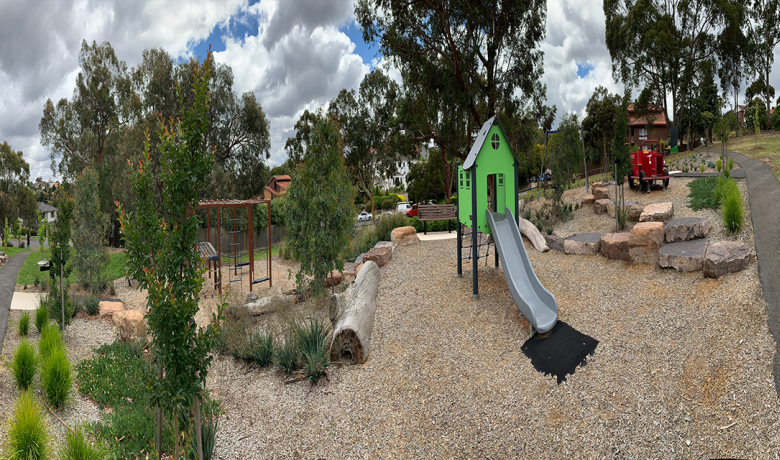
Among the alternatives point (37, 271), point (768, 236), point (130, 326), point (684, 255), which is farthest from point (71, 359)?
point (768, 236)

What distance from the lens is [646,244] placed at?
780 centimetres

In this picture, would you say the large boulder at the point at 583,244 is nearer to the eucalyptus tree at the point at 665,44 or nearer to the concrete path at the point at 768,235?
the concrete path at the point at 768,235

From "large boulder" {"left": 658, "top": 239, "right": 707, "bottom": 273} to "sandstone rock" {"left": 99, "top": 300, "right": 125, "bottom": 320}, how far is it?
10.5 metres

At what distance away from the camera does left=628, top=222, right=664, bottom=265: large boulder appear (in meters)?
7.74

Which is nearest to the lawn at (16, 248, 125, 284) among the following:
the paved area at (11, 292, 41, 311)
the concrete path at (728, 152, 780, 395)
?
the paved area at (11, 292, 41, 311)

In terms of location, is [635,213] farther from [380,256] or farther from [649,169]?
[380,256]

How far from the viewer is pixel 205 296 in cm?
1106

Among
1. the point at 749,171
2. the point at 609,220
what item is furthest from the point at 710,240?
the point at 749,171

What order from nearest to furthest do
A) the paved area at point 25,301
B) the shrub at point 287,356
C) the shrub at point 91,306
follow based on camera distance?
the shrub at point 287,356, the shrub at point 91,306, the paved area at point 25,301

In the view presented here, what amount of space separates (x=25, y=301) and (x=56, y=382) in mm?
7242

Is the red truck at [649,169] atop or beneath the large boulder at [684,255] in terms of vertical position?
atop

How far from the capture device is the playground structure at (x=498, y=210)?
656 centimetres

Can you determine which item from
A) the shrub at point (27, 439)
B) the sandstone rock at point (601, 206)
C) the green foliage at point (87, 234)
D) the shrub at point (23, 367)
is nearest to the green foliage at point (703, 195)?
the sandstone rock at point (601, 206)

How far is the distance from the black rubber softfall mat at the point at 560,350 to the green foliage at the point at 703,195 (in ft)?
21.1
